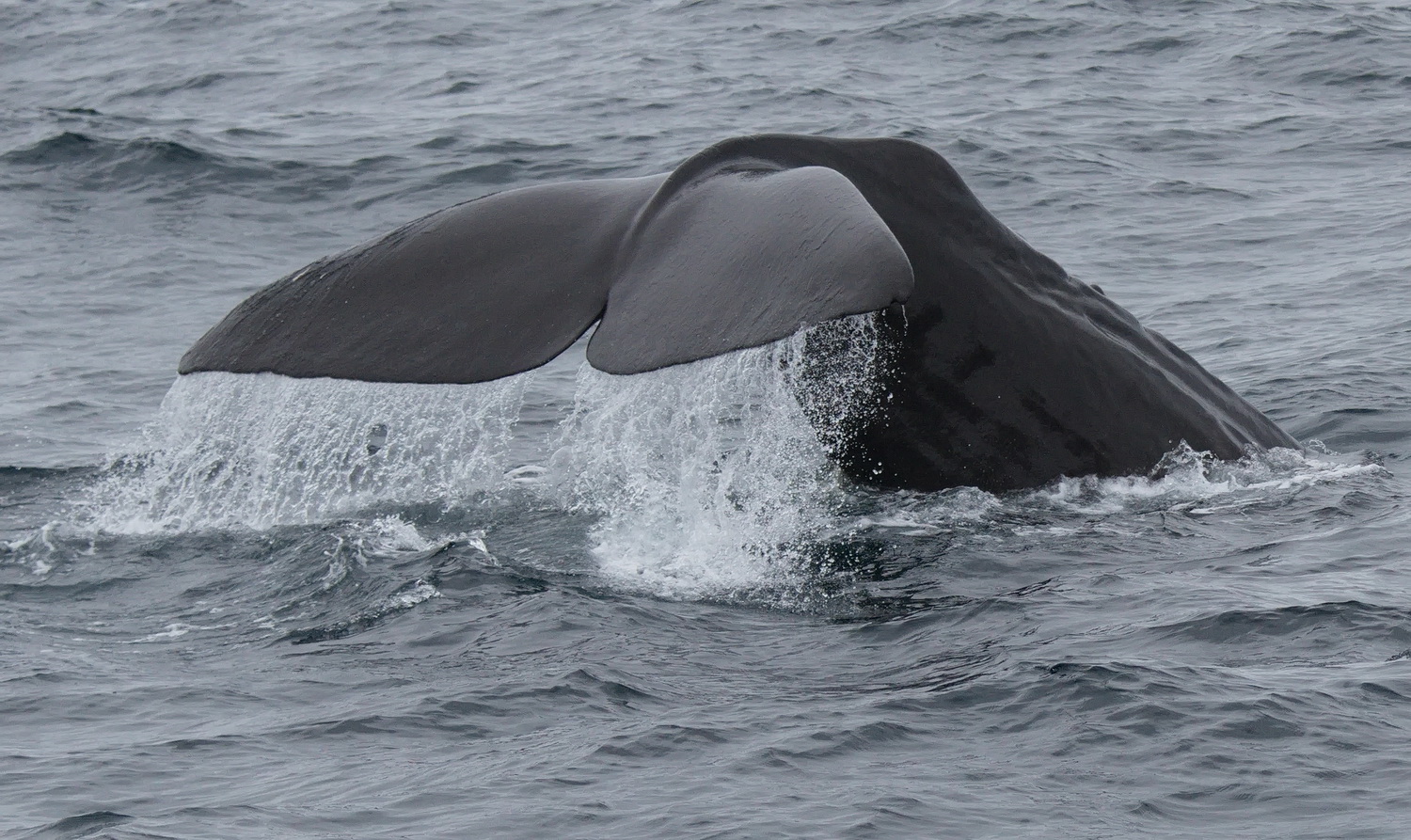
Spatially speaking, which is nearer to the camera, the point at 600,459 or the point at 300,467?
the point at 600,459

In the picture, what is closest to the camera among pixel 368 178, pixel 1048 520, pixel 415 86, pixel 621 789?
pixel 621 789

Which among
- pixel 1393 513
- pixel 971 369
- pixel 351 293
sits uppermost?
pixel 351 293

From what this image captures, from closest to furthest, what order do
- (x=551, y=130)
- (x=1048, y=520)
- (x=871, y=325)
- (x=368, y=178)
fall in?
(x=871, y=325) → (x=1048, y=520) → (x=368, y=178) → (x=551, y=130)

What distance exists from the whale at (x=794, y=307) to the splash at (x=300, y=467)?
51.9 inches

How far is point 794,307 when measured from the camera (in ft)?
14.8

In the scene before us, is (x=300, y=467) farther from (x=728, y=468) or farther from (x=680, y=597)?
(x=680, y=597)

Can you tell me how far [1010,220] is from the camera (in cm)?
1505

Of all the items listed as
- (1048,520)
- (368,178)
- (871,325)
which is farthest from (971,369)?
(368,178)

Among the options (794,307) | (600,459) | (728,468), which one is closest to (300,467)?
(600,459)

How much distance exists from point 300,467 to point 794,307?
17.1 feet

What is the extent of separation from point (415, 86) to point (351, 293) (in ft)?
53.8

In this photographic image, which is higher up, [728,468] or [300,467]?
[728,468]

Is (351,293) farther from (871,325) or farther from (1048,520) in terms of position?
(1048,520)

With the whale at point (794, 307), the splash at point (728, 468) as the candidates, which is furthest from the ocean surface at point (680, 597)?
the whale at point (794, 307)
